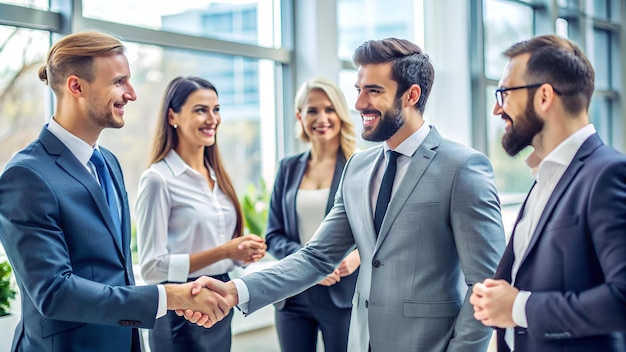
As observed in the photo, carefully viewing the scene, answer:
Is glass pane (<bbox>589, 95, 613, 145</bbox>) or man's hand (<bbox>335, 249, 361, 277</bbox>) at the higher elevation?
glass pane (<bbox>589, 95, 613, 145</bbox>)

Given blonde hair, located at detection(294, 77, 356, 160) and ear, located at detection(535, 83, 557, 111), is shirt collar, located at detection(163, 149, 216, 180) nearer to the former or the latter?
blonde hair, located at detection(294, 77, 356, 160)

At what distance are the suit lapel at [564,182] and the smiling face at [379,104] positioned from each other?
69 cm

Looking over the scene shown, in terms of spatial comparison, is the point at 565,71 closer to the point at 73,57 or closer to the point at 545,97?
the point at 545,97

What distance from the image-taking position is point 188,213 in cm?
282

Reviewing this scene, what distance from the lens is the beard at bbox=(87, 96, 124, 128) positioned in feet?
7.00

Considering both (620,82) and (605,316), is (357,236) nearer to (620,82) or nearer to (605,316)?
(605,316)

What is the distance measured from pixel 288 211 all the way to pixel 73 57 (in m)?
1.45

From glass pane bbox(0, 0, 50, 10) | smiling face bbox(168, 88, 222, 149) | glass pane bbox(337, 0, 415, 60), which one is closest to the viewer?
smiling face bbox(168, 88, 222, 149)

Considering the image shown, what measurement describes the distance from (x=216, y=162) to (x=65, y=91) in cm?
105

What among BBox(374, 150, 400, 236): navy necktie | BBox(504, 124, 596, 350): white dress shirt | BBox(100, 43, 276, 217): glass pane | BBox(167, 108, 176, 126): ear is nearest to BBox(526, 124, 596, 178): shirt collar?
BBox(504, 124, 596, 350): white dress shirt

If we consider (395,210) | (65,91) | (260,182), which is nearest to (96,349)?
(65,91)

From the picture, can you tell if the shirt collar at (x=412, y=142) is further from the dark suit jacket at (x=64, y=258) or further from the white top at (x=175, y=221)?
the white top at (x=175, y=221)

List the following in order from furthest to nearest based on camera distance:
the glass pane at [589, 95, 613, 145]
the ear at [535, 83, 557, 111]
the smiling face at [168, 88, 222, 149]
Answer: the glass pane at [589, 95, 613, 145], the smiling face at [168, 88, 222, 149], the ear at [535, 83, 557, 111]

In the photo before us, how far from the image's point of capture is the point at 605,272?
1479 millimetres
